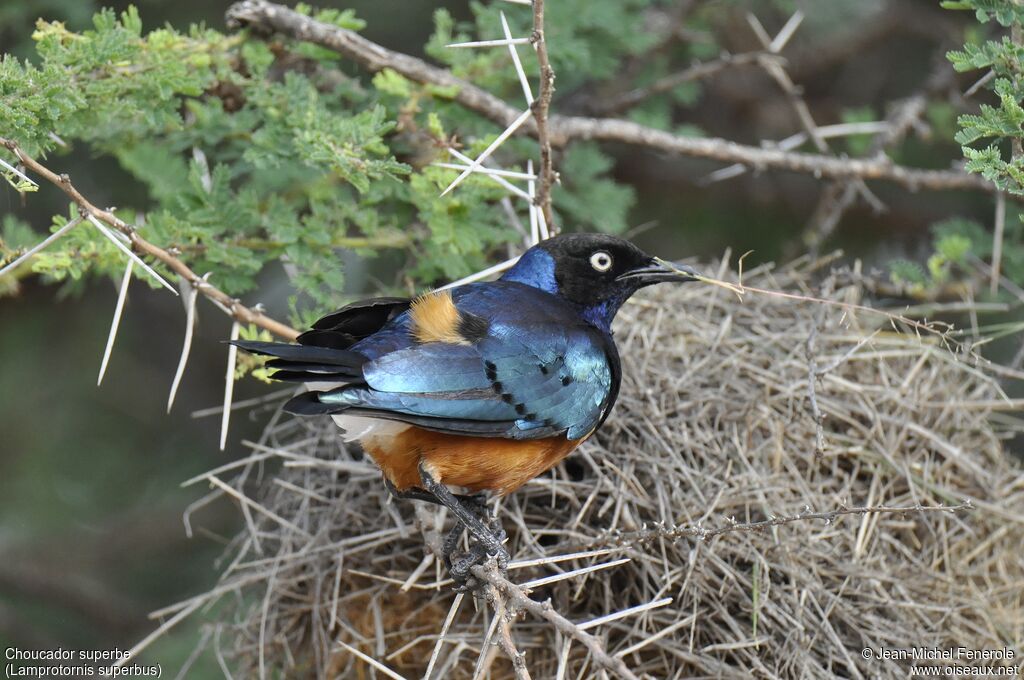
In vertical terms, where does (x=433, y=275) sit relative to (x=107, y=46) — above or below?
below

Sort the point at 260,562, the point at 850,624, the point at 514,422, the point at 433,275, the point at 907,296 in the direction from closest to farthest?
the point at 514,422 → the point at 850,624 → the point at 260,562 → the point at 433,275 → the point at 907,296

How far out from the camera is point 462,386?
2828 mm

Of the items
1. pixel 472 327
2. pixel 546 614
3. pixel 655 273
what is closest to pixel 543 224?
pixel 655 273

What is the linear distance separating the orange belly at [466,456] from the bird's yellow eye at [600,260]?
0.61m

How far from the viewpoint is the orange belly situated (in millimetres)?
2910

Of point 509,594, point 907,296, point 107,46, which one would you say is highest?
point 107,46

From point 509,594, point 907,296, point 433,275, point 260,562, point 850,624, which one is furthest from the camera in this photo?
point 907,296

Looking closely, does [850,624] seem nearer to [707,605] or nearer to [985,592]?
[707,605]

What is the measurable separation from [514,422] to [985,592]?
5.50 feet

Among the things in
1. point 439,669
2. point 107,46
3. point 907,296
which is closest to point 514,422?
point 439,669

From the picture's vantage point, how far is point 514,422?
9.49 feet

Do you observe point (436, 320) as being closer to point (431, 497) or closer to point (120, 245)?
point (431, 497)

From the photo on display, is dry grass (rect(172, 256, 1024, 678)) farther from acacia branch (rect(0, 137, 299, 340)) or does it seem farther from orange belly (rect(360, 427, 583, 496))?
acacia branch (rect(0, 137, 299, 340))

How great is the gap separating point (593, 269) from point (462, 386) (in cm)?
75
